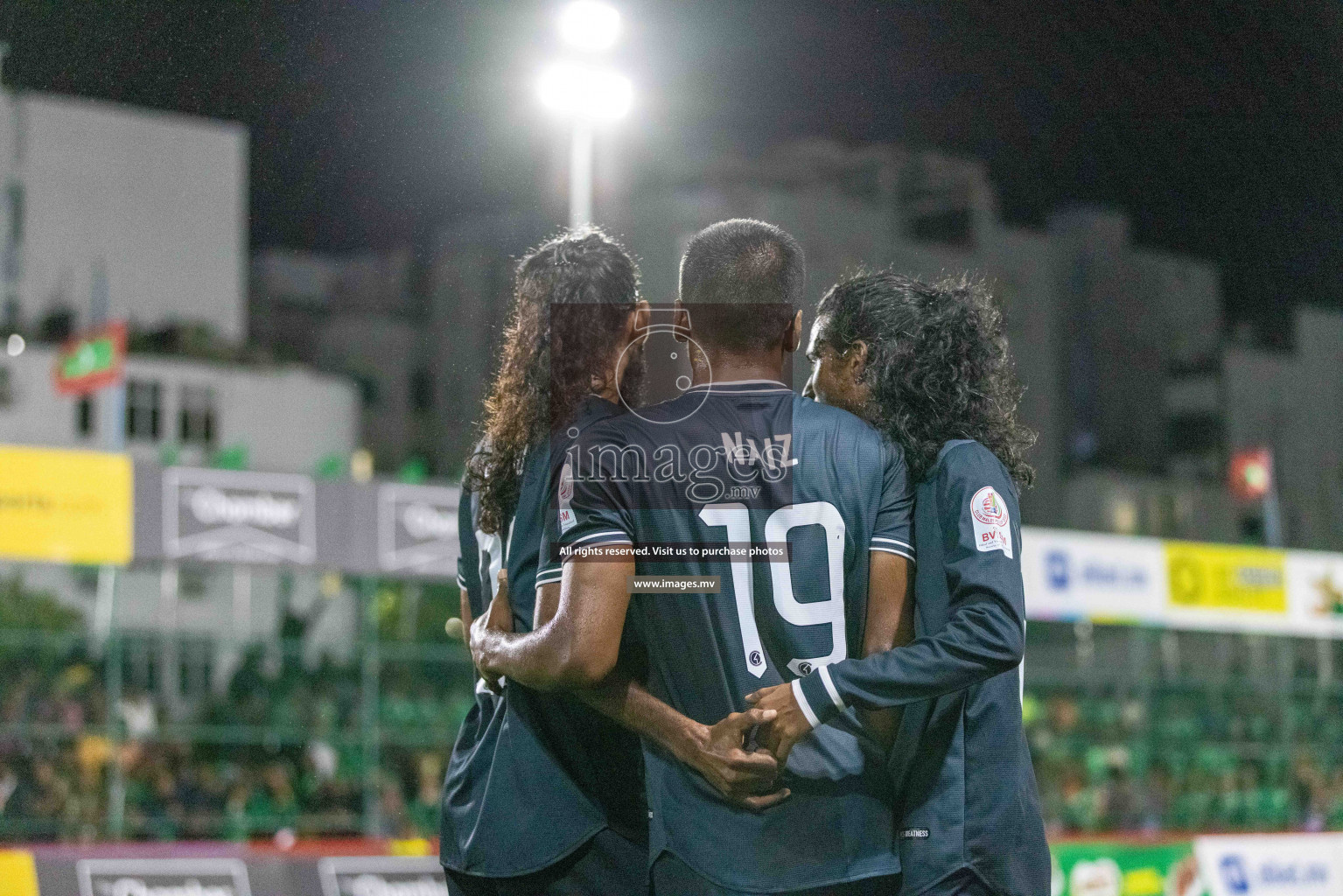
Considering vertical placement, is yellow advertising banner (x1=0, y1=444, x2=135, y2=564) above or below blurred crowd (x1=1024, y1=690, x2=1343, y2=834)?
above

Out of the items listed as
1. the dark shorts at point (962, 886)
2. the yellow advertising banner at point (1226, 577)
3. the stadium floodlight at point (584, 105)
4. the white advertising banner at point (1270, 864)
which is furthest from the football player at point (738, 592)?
the yellow advertising banner at point (1226, 577)

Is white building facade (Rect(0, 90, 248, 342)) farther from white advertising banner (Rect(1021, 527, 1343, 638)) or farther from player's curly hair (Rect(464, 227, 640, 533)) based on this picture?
player's curly hair (Rect(464, 227, 640, 533))

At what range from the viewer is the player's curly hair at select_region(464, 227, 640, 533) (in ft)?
9.14

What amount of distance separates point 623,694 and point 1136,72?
171 inches

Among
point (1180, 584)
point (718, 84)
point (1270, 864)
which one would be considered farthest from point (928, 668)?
point (1180, 584)

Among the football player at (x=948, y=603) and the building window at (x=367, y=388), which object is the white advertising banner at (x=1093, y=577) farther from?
the building window at (x=367, y=388)

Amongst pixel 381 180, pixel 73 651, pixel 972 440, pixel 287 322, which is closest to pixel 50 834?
pixel 73 651

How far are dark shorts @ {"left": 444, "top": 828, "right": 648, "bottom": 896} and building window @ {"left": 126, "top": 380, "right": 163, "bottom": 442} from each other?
29.7 meters

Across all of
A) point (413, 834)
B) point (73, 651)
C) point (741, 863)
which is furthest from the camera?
point (73, 651)

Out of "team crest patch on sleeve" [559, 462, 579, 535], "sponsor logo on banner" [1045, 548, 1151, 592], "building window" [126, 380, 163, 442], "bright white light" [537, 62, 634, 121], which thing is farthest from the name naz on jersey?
"building window" [126, 380, 163, 442]

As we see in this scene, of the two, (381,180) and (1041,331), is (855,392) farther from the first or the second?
(1041,331)

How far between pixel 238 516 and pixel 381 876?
2.71 meters

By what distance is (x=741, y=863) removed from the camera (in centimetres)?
250

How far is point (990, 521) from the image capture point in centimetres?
256
